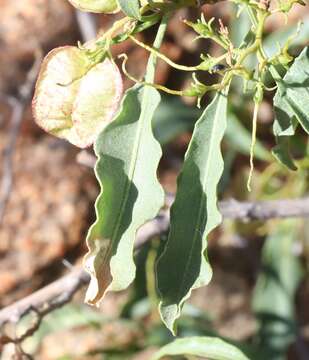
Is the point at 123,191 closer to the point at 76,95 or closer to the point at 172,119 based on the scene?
the point at 76,95

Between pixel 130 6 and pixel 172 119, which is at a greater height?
pixel 130 6

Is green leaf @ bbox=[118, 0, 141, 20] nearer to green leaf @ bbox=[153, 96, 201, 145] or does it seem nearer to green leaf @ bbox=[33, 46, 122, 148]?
green leaf @ bbox=[33, 46, 122, 148]

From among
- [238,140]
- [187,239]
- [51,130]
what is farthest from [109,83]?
[238,140]

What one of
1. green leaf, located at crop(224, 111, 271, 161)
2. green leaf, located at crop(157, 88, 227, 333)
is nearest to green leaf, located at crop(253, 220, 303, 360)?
green leaf, located at crop(224, 111, 271, 161)

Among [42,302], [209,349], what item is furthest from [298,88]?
[42,302]

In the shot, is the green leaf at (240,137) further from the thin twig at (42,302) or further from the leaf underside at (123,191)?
the leaf underside at (123,191)

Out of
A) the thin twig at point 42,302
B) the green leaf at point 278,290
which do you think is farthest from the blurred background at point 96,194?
the thin twig at point 42,302
